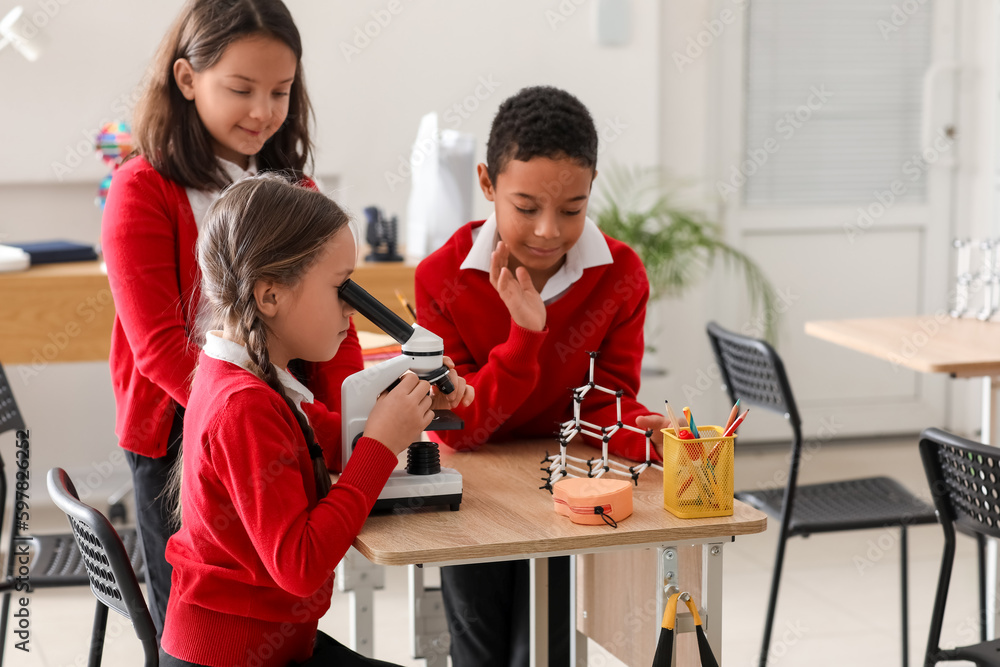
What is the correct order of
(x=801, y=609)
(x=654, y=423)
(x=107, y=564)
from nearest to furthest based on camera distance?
1. (x=107, y=564)
2. (x=654, y=423)
3. (x=801, y=609)

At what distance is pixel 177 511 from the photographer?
1528 millimetres

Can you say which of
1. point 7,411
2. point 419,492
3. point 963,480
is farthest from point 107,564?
point 963,480

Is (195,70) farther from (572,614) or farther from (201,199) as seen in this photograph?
(572,614)

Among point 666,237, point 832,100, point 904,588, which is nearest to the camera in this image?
point 904,588

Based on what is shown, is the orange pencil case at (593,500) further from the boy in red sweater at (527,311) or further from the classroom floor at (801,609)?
the classroom floor at (801,609)

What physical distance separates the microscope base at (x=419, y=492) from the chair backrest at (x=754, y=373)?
3.71ft

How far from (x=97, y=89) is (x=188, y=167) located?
7.60ft

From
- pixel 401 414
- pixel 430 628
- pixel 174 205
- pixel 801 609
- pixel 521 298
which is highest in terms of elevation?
pixel 174 205

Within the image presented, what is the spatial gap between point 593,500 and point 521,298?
1.30 ft

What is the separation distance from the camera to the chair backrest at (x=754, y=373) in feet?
7.63

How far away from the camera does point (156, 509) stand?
1608 millimetres

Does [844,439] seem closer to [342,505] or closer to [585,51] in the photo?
[585,51]

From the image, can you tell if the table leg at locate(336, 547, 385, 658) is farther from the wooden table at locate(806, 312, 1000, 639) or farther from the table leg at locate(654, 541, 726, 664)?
the wooden table at locate(806, 312, 1000, 639)

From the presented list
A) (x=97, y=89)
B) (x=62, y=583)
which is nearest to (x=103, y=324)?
(x=97, y=89)
